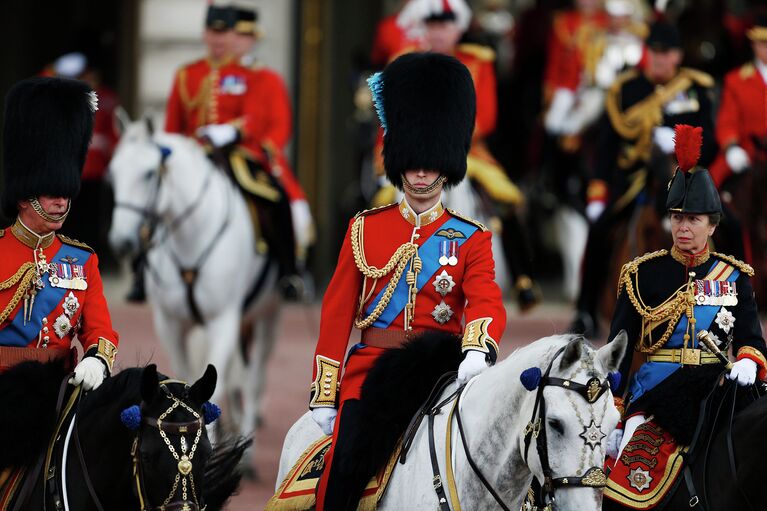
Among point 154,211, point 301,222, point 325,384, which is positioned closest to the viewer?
point 325,384

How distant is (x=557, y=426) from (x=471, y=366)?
0.59 metres

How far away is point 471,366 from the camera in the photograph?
5949mm

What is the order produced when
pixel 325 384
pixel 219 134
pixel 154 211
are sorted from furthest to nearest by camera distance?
pixel 219 134
pixel 154 211
pixel 325 384

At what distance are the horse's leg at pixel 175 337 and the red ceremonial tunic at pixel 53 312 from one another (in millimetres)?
3973

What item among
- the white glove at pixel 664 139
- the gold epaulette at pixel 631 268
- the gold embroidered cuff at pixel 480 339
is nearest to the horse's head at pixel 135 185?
the white glove at pixel 664 139

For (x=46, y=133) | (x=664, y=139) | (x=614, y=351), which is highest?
(x=46, y=133)

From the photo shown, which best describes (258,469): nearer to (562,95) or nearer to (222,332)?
(222,332)

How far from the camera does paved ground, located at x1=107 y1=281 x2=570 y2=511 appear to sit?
33.8 ft

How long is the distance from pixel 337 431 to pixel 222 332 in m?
4.36

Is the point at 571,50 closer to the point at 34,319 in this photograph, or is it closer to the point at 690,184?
the point at 690,184

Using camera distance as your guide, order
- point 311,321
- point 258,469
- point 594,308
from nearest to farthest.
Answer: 1. point 258,469
2. point 594,308
3. point 311,321

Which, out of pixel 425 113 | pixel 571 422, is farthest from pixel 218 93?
pixel 571 422

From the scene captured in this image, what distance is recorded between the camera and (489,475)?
5.78m

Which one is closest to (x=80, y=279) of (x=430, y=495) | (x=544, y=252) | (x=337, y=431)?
(x=337, y=431)
